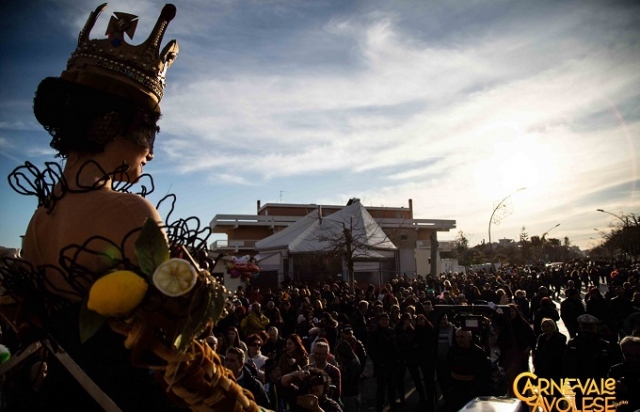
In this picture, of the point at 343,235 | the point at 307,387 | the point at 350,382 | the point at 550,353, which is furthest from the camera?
the point at 343,235

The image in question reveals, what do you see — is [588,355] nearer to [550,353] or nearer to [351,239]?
[550,353]

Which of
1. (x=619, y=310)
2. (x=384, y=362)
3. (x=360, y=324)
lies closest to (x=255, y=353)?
(x=384, y=362)

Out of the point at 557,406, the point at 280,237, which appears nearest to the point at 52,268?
the point at 557,406

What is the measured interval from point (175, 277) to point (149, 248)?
0.13 metres

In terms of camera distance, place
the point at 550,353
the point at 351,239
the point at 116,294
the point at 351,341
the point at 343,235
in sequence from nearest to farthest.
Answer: the point at 116,294
the point at 550,353
the point at 351,341
the point at 351,239
the point at 343,235

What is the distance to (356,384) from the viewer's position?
275 inches

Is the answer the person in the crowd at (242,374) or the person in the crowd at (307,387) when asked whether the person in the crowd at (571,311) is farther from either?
the person in the crowd at (242,374)

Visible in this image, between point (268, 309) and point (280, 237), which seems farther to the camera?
point (280, 237)

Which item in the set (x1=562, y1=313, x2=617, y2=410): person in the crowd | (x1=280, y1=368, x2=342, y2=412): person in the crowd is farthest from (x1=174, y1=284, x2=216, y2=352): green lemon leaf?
(x1=562, y1=313, x2=617, y2=410): person in the crowd

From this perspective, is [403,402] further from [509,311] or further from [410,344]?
[509,311]

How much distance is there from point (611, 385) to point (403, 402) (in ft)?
14.2

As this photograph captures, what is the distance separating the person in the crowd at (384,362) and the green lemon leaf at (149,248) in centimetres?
781

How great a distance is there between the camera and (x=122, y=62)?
186 cm

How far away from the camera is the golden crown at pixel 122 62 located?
1.84 m
